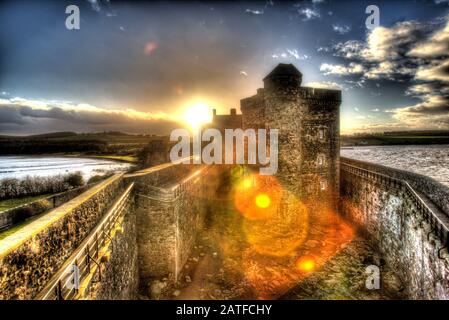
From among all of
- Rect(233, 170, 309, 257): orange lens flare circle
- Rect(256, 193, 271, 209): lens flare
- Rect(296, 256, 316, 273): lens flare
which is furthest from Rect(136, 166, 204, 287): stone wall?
Rect(256, 193, 271, 209): lens flare

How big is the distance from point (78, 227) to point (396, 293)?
525 inches

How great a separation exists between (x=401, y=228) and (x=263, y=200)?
8.01 meters

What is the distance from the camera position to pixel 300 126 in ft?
51.4

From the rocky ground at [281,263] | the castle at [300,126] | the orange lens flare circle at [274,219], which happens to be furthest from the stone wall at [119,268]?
the castle at [300,126]

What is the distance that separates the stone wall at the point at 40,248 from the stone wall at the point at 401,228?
35.4 ft

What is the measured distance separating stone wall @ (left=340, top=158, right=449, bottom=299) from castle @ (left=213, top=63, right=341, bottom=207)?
196cm

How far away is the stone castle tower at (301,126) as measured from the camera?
49.8 feet

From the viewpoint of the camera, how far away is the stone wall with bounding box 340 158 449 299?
769cm

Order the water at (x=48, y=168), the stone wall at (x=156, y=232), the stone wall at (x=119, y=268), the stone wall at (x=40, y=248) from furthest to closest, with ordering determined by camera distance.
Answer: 1. the water at (x=48, y=168)
2. the stone wall at (x=156, y=232)
3. the stone wall at (x=119, y=268)
4. the stone wall at (x=40, y=248)

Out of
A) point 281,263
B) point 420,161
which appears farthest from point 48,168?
point 420,161

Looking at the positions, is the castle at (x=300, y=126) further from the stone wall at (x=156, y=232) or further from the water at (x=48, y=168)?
the water at (x=48, y=168)

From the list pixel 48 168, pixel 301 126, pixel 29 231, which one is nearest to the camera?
pixel 29 231

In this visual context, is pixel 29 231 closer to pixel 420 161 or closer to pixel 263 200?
pixel 263 200
